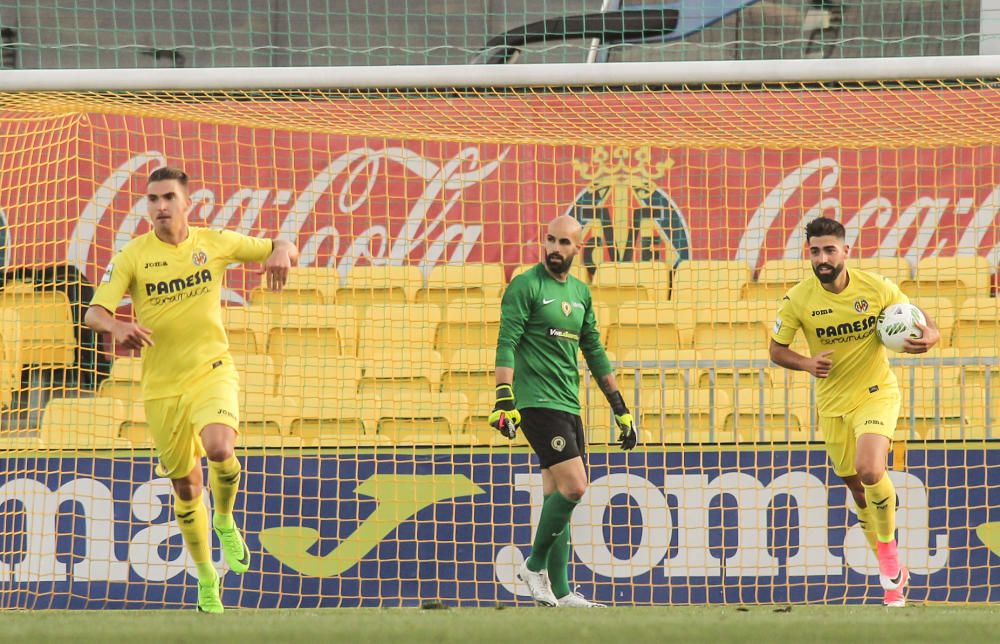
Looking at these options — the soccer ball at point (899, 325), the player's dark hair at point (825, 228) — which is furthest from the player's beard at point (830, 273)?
the soccer ball at point (899, 325)

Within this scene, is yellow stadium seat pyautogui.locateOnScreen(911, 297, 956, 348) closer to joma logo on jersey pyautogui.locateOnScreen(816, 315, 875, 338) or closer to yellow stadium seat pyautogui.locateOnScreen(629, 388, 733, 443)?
yellow stadium seat pyautogui.locateOnScreen(629, 388, 733, 443)

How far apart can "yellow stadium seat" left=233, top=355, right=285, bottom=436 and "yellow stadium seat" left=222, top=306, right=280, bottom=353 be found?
271 millimetres

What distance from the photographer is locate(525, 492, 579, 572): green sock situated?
647 centimetres

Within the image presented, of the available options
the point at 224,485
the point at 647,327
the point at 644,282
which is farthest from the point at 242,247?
Result: the point at 644,282

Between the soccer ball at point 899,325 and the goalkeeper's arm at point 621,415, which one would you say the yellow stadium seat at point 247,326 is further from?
the soccer ball at point 899,325

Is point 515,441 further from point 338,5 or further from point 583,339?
point 338,5

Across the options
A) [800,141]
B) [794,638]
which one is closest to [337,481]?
[800,141]

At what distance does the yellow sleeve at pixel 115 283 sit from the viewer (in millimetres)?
Answer: 5496

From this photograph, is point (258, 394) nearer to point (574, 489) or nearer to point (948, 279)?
point (574, 489)

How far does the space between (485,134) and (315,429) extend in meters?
1.92

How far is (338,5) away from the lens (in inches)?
357

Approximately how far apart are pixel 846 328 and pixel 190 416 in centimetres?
292

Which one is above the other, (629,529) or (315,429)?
(315,429)

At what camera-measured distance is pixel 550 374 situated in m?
6.53
